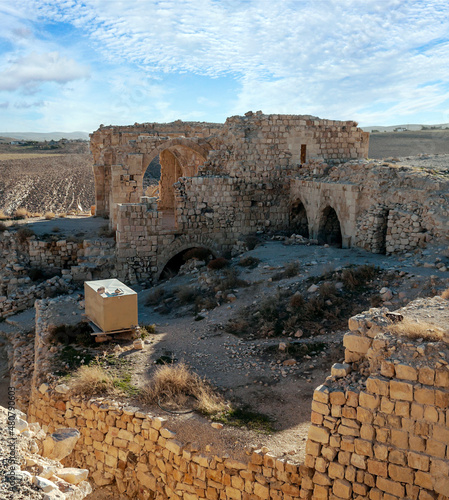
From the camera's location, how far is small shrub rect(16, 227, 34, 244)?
1688 cm

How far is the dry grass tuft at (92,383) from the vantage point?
303 inches

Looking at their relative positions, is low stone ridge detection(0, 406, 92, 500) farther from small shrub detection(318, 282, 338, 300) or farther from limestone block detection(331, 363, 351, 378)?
small shrub detection(318, 282, 338, 300)

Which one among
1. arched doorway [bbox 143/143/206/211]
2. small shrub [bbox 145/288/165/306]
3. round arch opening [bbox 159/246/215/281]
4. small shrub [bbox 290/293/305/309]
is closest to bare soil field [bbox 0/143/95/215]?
arched doorway [bbox 143/143/206/211]

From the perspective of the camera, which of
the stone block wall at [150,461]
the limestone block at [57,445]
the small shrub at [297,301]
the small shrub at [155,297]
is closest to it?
the limestone block at [57,445]

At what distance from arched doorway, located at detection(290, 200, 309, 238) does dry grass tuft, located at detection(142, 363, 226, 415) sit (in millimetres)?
9788

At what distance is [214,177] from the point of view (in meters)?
15.8

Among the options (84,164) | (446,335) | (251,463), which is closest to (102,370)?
(251,463)

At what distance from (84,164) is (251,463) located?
58.2 meters

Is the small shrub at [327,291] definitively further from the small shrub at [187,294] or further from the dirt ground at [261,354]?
the small shrub at [187,294]

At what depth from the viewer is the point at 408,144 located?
46.7m

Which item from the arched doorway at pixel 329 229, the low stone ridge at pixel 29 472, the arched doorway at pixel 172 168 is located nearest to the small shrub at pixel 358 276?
the arched doorway at pixel 329 229

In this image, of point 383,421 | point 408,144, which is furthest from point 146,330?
point 408,144

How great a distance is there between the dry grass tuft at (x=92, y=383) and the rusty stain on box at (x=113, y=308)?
57.1 inches

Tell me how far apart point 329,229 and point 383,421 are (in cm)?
1091
